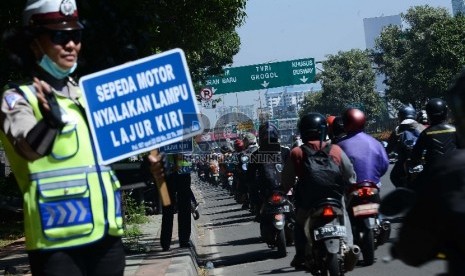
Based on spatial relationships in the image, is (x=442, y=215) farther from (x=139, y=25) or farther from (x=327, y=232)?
(x=327, y=232)

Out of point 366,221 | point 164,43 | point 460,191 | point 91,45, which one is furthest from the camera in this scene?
point 164,43

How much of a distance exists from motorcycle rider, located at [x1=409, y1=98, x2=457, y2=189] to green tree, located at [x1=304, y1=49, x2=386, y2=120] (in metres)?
87.9

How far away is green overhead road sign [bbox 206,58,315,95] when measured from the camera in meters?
50.2

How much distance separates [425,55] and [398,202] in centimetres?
6870

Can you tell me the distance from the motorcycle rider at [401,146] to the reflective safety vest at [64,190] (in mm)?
9082

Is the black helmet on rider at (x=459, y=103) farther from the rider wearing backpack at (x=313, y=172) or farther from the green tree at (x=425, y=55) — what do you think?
the green tree at (x=425, y=55)

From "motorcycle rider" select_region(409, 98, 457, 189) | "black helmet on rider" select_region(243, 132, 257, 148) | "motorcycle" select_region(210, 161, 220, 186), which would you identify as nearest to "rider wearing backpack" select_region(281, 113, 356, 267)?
"motorcycle rider" select_region(409, 98, 457, 189)

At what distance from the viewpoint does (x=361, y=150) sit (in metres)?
11.2

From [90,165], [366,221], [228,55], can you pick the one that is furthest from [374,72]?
[90,165]

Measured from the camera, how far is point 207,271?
13000 millimetres

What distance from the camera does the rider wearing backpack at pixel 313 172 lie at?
9.05 metres

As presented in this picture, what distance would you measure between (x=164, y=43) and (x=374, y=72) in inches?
3464

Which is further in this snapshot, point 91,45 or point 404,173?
point 404,173

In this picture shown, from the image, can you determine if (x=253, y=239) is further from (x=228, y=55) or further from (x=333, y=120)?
(x=228, y=55)
